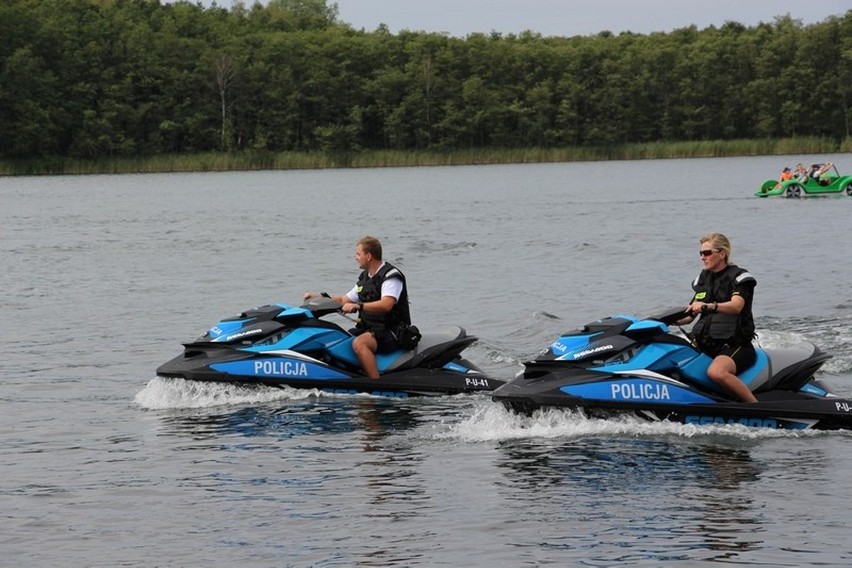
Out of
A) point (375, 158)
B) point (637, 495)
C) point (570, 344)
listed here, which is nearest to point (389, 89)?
point (375, 158)

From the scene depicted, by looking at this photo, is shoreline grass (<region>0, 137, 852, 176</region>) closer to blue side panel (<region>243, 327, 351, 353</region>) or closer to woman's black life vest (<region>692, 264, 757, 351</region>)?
blue side panel (<region>243, 327, 351, 353</region>)

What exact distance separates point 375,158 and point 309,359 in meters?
84.5

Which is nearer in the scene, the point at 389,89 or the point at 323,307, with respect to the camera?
the point at 323,307

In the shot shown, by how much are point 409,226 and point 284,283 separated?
53.8 ft

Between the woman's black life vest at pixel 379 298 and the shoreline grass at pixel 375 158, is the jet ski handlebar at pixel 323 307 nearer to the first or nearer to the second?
the woman's black life vest at pixel 379 298

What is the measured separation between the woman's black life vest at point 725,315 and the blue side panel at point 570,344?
0.96 metres

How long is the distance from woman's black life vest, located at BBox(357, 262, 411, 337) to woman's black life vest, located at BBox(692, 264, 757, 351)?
303 centimetres

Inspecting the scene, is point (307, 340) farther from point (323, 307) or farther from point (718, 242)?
point (718, 242)

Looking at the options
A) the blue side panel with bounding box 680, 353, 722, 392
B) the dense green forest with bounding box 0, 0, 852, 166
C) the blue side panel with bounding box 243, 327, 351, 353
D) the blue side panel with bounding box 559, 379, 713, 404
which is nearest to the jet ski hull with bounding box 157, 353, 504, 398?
the blue side panel with bounding box 243, 327, 351, 353

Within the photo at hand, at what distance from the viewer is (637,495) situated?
33.1 feet

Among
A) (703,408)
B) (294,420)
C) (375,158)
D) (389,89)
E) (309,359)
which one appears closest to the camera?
(703,408)

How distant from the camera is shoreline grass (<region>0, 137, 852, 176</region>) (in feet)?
301

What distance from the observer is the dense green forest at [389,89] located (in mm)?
104125

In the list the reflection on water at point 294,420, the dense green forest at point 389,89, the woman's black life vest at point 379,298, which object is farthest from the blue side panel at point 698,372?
the dense green forest at point 389,89
